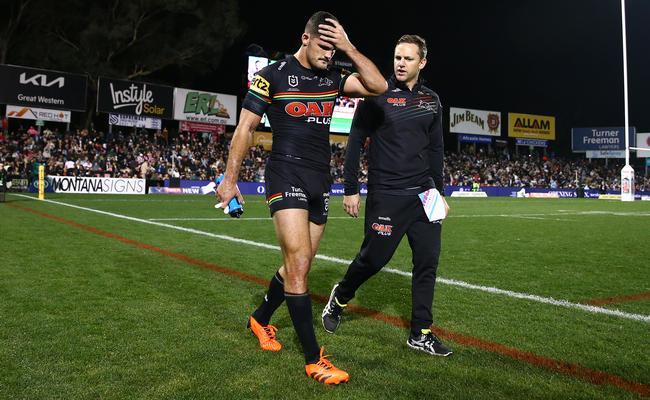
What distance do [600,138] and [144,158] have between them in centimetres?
5591

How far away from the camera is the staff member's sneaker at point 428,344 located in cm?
344

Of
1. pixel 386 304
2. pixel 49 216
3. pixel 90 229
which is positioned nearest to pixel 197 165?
pixel 49 216

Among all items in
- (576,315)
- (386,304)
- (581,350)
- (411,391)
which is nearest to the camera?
(411,391)

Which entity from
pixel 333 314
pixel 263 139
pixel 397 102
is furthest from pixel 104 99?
pixel 397 102

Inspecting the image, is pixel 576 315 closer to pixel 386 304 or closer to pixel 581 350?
pixel 581 350

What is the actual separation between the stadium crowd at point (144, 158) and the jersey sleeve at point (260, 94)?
1032 inches

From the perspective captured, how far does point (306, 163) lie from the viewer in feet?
11.0

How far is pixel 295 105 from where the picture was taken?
10.9ft

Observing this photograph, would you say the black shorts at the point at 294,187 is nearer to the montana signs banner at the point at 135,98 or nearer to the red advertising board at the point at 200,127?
the montana signs banner at the point at 135,98

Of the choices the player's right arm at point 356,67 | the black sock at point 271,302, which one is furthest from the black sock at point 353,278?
the player's right arm at point 356,67

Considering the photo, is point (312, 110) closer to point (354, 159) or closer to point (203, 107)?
point (354, 159)

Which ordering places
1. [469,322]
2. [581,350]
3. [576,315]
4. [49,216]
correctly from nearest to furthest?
[581,350] < [469,322] < [576,315] < [49,216]

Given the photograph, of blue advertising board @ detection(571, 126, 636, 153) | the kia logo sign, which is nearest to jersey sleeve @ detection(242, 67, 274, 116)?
the kia logo sign

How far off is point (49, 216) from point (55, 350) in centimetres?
1110
